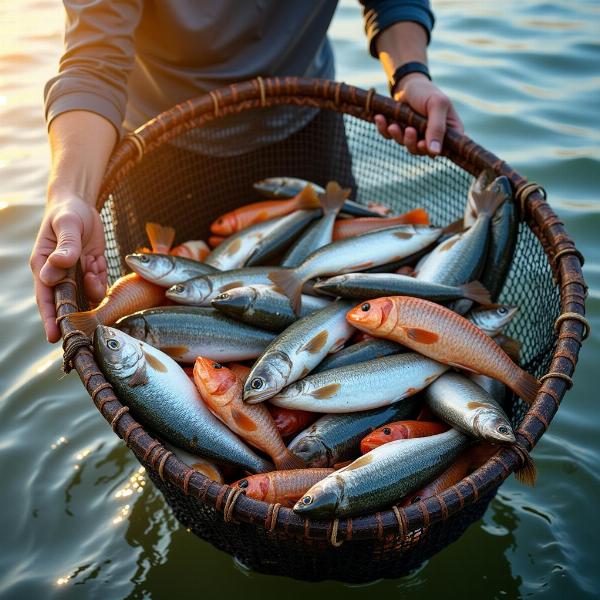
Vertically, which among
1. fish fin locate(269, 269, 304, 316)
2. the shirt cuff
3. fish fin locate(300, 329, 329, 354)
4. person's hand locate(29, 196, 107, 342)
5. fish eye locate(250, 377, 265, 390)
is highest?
the shirt cuff

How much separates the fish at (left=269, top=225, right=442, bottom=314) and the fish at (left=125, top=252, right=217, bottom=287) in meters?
0.37

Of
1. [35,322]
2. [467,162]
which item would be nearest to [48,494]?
[35,322]

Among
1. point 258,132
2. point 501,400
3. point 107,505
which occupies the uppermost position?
point 258,132

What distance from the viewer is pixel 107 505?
333 centimetres

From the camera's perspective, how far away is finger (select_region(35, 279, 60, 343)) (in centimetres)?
246

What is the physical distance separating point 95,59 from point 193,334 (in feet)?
3.92

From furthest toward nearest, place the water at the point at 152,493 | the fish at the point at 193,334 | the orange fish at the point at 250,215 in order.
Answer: the orange fish at the point at 250,215
the water at the point at 152,493
the fish at the point at 193,334

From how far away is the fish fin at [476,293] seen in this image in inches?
109

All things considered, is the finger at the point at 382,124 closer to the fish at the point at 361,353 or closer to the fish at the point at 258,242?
the fish at the point at 258,242

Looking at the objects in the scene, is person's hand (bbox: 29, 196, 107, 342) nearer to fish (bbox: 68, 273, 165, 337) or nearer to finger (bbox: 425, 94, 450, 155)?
fish (bbox: 68, 273, 165, 337)

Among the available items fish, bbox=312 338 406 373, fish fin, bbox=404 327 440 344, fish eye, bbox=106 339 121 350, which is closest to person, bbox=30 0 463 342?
fish eye, bbox=106 339 121 350

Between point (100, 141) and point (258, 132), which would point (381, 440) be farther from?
point (258, 132)

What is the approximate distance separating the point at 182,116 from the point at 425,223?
1.20m

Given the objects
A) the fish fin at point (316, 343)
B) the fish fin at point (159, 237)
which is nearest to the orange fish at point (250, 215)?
the fish fin at point (159, 237)
